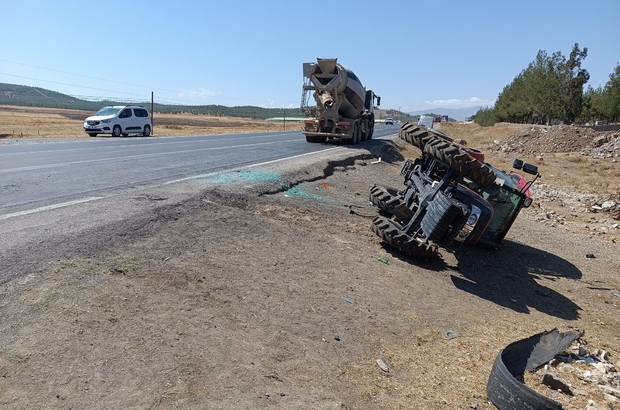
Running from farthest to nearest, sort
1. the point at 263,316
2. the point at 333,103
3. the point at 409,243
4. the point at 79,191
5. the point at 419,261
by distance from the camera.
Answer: the point at 333,103 < the point at 79,191 < the point at 419,261 < the point at 409,243 < the point at 263,316

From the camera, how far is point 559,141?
36.2m

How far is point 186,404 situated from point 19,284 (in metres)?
1.92

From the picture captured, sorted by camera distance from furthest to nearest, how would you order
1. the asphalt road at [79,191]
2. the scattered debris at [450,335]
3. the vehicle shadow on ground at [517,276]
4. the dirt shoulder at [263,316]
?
the vehicle shadow on ground at [517,276], the scattered debris at [450,335], the asphalt road at [79,191], the dirt shoulder at [263,316]

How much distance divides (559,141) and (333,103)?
72.1 ft

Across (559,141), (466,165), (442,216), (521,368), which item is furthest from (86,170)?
(559,141)

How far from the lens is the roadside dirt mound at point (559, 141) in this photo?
3353 centimetres

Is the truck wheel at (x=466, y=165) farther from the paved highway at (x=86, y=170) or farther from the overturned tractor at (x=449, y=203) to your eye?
the paved highway at (x=86, y=170)

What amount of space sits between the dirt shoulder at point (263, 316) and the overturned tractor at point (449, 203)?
0.37 metres

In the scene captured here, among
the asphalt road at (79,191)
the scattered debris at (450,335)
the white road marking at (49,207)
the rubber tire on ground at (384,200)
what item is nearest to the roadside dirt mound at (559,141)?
the asphalt road at (79,191)

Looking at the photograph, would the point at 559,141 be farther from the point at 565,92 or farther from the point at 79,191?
the point at 79,191

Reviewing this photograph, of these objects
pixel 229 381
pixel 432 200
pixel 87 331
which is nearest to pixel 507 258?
pixel 432 200

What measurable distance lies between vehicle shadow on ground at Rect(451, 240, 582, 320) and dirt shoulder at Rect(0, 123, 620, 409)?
41mm

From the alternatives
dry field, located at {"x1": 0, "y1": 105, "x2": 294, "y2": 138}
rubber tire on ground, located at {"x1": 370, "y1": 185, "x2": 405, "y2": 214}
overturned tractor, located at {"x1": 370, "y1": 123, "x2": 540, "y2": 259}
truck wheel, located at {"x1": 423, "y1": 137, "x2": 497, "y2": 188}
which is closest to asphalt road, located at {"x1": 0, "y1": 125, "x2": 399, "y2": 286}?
rubber tire on ground, located at {"x1": 370, "y1": 185, "x2": 405, "y2": 214}

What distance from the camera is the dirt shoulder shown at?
3340 millimetres
